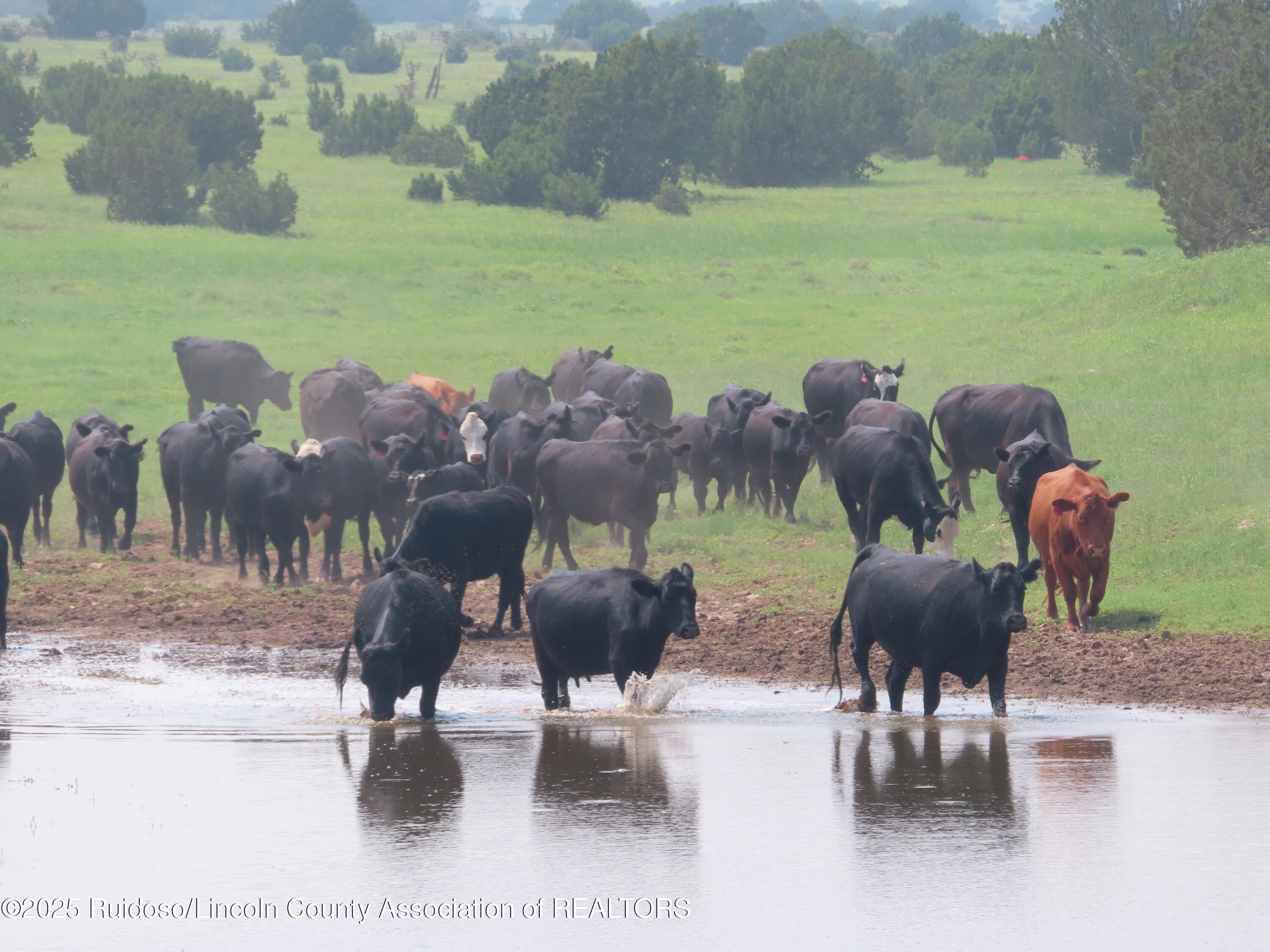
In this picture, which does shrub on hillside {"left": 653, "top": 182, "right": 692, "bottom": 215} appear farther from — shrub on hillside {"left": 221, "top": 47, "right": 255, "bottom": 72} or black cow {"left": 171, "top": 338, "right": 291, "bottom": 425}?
shrub on hillside {"left": 221, "top": 47, "right": 255, "bottom": 72}

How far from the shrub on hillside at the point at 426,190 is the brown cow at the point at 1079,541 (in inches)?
1685

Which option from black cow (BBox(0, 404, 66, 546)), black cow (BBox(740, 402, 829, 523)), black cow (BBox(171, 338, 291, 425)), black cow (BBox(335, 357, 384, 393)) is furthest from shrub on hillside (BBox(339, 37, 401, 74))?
black cow (BBox(740, 402, 829, 523))

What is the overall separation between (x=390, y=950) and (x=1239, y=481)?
47.3 ft

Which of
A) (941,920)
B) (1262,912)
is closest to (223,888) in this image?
(941,920)

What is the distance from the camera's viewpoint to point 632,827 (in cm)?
774

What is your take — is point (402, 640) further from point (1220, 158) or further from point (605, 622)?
point (1220, 158)

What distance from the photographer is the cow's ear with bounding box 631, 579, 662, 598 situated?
10.9 metres

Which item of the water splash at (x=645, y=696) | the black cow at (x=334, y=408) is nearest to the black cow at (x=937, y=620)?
the water splash at (x=645, y=696)

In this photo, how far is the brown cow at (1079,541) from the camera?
45.3 ft

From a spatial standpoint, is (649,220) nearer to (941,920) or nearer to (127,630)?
(127,630)

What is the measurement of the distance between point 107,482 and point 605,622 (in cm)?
984

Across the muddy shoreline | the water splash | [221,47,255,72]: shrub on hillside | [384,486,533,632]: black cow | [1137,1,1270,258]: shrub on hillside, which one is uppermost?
[221,47,255,72]: shrub on hillside

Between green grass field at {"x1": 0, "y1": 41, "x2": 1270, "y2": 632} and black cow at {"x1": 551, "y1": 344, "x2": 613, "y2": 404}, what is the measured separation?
2.10m

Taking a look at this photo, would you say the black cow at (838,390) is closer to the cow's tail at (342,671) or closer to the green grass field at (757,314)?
the green grass field at (757,314)
